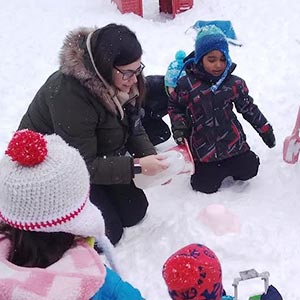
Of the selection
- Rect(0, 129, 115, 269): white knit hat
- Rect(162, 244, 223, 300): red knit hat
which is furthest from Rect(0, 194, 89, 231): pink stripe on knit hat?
Rect(162, 244, 223, 300): red knit hat

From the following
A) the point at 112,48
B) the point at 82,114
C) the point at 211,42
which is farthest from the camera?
the point at 211,42

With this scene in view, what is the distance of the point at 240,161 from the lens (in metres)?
3.25

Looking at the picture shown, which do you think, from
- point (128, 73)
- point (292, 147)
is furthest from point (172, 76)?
point (128, 73)

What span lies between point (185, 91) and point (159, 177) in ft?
1.84

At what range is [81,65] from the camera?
2.52 meters

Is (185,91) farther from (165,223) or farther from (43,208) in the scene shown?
(43,208)

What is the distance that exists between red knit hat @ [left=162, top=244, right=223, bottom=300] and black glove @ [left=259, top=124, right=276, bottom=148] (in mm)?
1822

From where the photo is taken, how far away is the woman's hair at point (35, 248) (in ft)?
4.93

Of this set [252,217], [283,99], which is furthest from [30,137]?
[283,99]

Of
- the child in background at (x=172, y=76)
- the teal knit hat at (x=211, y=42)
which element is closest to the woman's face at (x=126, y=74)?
the teal knit hat at (x=211, y=42)

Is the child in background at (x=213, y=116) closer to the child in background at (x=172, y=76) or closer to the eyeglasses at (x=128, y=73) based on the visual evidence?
the child in background at (x=172, y=76)

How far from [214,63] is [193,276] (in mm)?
1835

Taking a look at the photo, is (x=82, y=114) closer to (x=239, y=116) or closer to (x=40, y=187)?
(x=40, y=187)

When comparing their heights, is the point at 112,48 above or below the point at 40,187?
below
